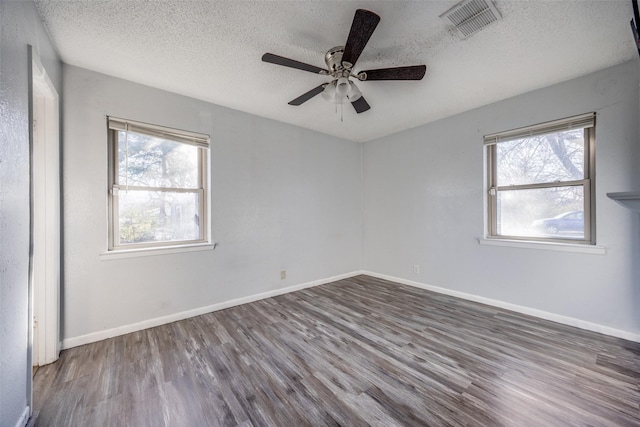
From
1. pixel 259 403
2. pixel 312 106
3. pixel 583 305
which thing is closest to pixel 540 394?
pixel 583 305

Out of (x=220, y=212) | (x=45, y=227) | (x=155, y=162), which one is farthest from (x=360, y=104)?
(x=45, y=227)

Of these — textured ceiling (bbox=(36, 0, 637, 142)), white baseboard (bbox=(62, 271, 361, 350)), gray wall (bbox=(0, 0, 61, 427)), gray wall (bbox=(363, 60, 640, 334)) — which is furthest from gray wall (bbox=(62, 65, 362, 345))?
gray wall (bbox=(0, 0, 61, 427))

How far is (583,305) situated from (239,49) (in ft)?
13.1

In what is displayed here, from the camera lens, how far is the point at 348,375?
179 cm

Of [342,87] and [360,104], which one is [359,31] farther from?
[360,104]

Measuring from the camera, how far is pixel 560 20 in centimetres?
171

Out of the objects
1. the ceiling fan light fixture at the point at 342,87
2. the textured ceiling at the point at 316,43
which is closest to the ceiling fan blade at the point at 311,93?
the ceiling fan light fixture at the point at 342,87

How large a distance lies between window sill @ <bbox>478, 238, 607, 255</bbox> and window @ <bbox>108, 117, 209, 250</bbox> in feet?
11.6

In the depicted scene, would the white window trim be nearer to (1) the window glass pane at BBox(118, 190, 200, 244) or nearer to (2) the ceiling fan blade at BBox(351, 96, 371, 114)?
(2) the ceiling fan blade at BBox(351, 96, 371, 114)

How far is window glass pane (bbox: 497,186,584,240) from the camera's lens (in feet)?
8.39

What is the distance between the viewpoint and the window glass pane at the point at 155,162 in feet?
8.18

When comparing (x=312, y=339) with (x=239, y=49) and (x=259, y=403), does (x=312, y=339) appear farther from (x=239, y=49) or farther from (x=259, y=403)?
(x=239, y=49)

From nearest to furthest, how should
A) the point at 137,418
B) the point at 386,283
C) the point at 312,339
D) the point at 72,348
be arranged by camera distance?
1. the point at 137,418
2. the point at 72,348
3. the point at 312,339
4. the point at 386,283

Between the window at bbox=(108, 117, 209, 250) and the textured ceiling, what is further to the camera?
the window at bbox=(108, 117, 209, 250)
